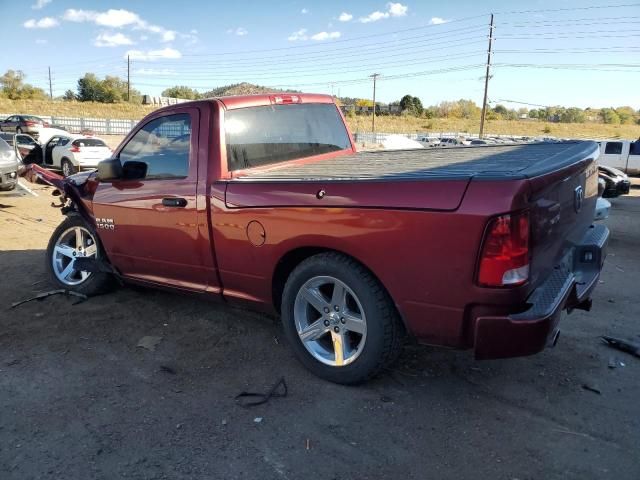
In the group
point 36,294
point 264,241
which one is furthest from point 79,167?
point 264,241

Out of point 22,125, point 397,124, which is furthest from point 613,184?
point 397,124

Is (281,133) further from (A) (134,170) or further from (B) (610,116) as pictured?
(B) (610,116)

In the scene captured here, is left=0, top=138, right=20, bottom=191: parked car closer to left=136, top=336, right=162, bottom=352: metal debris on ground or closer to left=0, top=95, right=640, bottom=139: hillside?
left=136, top=336, right=162, bottom=352: metal debris on ground

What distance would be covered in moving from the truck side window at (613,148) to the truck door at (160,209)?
22617 millimetres

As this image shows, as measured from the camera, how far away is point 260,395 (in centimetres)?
321

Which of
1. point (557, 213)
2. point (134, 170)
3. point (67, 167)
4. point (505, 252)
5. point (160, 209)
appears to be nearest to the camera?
point (505, 252)

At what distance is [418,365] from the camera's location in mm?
3574

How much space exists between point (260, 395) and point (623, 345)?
8.76 feet

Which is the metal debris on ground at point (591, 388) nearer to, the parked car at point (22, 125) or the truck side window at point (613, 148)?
the truck side window at point (613, 148)

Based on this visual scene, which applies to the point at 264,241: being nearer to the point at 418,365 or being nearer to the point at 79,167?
the point at 418,365

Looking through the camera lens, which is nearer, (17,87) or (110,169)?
A: (110,169)

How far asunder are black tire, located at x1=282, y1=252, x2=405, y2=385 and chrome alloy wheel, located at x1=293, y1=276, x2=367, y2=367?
34 mm

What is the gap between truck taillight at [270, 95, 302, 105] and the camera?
167 inches

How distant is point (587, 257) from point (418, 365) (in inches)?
52.4
